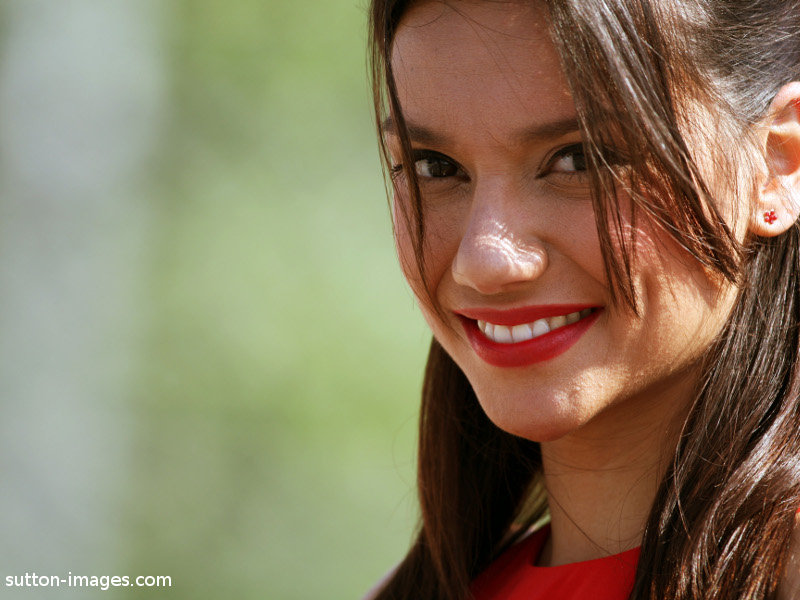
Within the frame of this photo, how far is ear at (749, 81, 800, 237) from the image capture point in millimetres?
1415

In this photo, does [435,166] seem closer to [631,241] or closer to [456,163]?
[456,163]

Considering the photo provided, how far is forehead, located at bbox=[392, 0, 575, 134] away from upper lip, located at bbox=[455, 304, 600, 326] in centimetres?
26

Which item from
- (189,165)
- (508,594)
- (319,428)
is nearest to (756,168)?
(508,594)

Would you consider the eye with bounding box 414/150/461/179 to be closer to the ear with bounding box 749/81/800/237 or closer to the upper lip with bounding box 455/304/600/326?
the upper lip with bounding box 455/304/600/326

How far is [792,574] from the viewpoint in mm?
1298

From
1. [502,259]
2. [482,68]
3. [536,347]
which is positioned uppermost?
[482,68]

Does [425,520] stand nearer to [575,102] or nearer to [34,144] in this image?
[575,102]

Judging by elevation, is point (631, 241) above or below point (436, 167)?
below

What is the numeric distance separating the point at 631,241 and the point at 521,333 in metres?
0.21

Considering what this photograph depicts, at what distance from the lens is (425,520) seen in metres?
1.98

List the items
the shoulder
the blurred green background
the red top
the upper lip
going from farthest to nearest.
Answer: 1. the blurred green background
2. the red top
3. the upper lip
4. the shoulder

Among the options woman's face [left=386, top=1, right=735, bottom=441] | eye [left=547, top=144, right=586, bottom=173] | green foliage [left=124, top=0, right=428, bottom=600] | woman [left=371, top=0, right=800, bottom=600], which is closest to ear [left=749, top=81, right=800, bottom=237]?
woman [left=371, top=0, right=800, bottom=600]

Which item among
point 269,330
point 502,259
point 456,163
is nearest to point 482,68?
point 456,163

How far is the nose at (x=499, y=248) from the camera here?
1358 millimetres
